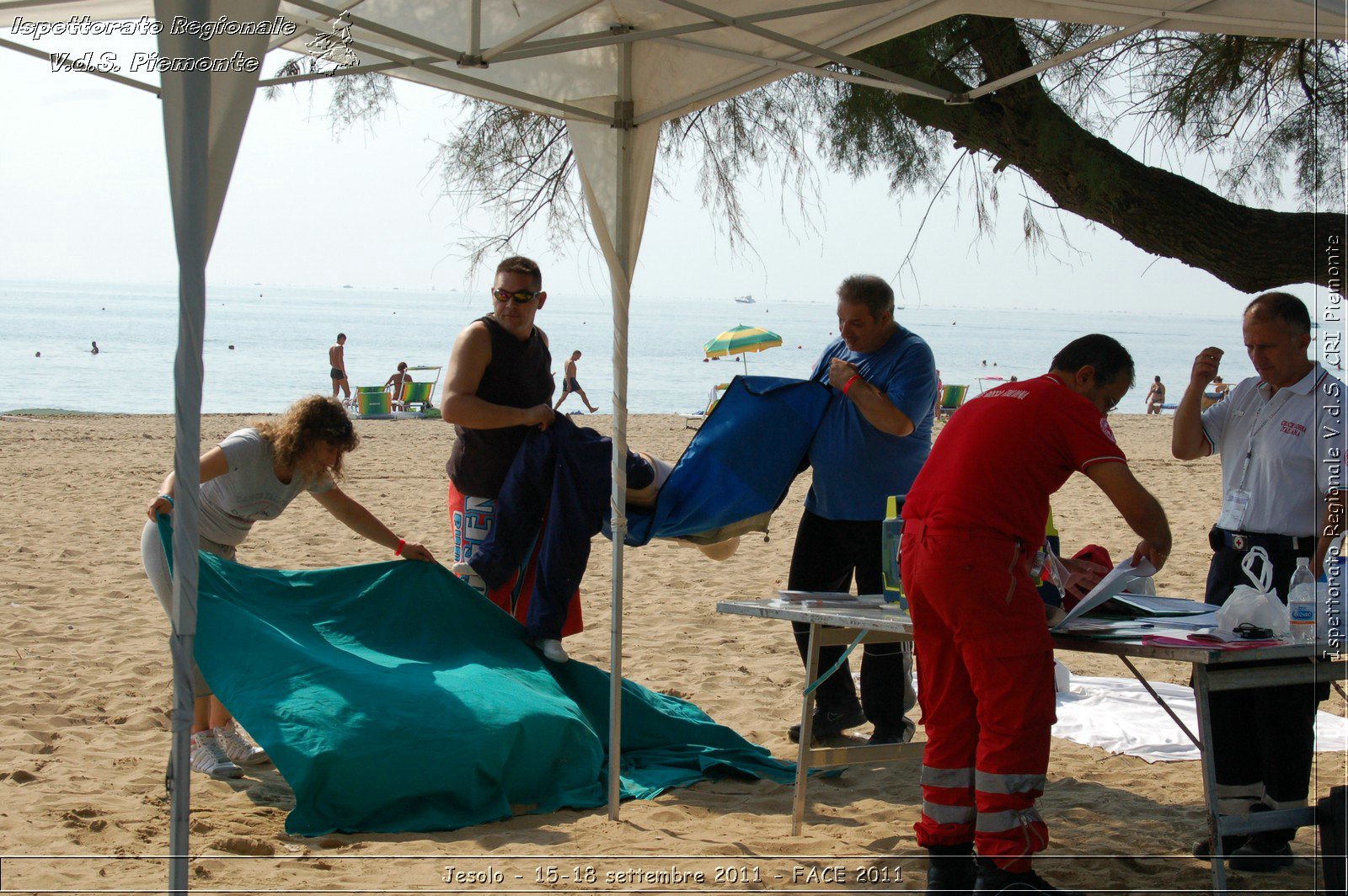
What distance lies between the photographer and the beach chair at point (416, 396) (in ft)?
73.3

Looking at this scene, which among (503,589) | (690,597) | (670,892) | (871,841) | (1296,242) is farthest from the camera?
(690,597)

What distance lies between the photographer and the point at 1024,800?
269 cm

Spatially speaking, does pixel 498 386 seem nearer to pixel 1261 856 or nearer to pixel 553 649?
pixel 553 649

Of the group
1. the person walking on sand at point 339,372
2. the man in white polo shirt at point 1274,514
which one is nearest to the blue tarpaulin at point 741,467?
the man in white polo shirt at point 1274,514

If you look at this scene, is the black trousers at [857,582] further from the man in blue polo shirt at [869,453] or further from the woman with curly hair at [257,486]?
the woman with curly hair at [257,486]

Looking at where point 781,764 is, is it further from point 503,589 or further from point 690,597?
point 690,597

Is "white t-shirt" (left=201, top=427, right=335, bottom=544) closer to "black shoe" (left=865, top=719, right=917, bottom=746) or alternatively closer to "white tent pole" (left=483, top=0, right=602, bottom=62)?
"white tent pole" (left=483, top=0, right=602, bottom=62)

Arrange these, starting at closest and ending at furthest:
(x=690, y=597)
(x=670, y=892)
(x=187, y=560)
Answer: (x=187, y=560), (x=670, y=892), (x=690, y=597)

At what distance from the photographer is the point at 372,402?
21.8 metres

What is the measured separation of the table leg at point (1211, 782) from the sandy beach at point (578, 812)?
38cm

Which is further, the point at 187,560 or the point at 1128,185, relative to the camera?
the point at 1128,185

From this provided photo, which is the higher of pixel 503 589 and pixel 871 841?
pixel 503 589

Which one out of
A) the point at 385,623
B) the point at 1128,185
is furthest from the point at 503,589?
the point at 1128,185

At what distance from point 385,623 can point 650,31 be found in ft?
7.30
